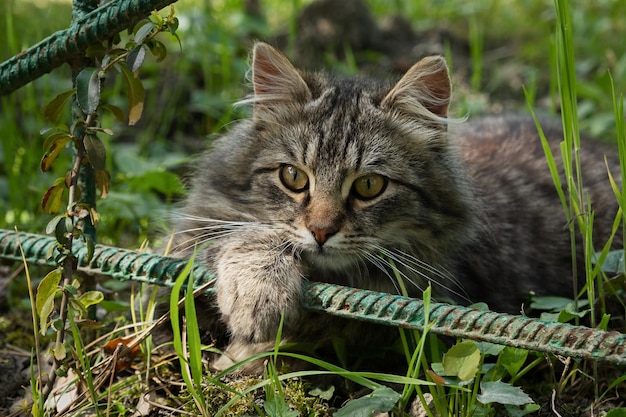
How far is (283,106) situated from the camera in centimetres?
264

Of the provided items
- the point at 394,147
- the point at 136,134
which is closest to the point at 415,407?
the point at 394,147

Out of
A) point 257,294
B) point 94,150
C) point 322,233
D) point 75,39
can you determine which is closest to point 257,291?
point 257,294

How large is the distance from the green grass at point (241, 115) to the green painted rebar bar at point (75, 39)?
77 centimetres

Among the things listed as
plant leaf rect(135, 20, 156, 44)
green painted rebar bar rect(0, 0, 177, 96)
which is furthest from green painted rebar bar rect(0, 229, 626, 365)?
plant leaf rect(135, 20, 156, 44)

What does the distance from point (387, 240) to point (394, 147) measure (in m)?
0.34

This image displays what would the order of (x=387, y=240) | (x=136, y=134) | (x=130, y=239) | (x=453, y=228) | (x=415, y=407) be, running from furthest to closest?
(x=136, y=134) < (x=130, y=239) < (x=453, y=228) < (x=387, y=240) < (x=415, y=407)

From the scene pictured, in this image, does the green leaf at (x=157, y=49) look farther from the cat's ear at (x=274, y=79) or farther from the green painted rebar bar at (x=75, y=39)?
the cat's ear at (x=274, y=79)

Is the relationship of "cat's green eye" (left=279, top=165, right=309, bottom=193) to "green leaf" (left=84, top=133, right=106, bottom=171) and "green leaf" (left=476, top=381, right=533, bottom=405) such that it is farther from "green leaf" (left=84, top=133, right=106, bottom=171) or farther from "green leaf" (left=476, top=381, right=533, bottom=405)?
"green leaf" (left=476, top=381, right=533, bottom=405)

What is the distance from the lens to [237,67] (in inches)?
191

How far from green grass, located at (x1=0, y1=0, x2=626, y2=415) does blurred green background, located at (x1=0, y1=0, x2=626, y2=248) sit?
0.04ft

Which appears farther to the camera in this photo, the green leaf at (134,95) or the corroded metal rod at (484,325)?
the green leaf at (134,95)

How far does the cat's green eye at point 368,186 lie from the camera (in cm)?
242

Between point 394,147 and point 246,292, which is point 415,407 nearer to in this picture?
point 246,292

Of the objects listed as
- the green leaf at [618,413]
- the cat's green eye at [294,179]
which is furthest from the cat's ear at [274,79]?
the green leaf at [618,413]
